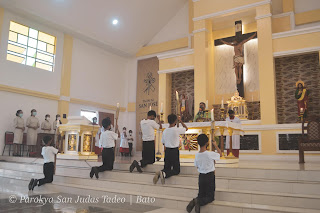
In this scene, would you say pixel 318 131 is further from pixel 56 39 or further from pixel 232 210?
pixel 56 39

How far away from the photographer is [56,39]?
41.9ft

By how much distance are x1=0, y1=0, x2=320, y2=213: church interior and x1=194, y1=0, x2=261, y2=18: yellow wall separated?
0.16 ft

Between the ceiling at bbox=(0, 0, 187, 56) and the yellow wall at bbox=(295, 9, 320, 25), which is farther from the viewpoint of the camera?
the ceiling at bbox=(0, 0, 187, 56)

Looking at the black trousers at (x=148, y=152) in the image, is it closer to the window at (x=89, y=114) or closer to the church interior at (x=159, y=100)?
the church interior at (x=159, y=100)

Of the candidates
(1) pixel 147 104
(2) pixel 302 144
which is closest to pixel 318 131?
(2) pixel 302 144

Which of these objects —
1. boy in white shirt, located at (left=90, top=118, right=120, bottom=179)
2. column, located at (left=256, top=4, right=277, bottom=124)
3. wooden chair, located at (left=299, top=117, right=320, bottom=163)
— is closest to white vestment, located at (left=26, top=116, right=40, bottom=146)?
boy in white shirt, located at (left=90, top=118, right=120, bottom=179)

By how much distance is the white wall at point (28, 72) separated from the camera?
10.8 metres

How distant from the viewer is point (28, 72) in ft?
37.8

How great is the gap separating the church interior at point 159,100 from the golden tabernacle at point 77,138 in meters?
0.03

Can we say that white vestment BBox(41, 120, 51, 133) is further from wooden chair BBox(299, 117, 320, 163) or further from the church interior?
wooden chair BBox(299, 117, 320, 163)

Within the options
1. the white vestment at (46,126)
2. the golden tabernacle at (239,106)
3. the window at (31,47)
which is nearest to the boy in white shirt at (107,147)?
the golden tabernacle at (239,106)

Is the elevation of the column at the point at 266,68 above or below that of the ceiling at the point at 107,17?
below

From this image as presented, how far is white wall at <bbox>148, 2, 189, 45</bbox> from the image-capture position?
13.9 meters

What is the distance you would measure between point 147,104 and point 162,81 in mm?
2469
